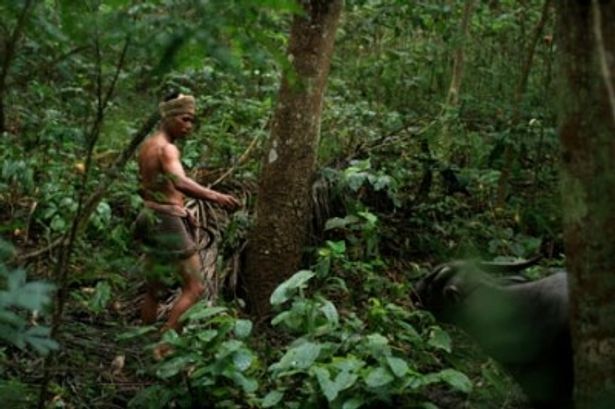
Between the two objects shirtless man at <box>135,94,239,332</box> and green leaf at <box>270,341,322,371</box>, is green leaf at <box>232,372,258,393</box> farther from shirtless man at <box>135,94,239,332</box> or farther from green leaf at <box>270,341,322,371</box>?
shirtless man at <box>135,94,239,332</box>

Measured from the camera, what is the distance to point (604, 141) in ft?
11.9

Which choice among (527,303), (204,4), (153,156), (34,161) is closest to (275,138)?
(153,156)

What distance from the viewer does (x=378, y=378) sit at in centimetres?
494

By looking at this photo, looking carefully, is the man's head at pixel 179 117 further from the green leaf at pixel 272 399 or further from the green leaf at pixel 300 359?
the green leaf at pixel 272 399

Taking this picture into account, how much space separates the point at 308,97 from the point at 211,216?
1.45m

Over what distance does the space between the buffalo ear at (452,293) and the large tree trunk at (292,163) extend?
2.22m

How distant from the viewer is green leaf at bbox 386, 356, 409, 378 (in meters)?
4.96

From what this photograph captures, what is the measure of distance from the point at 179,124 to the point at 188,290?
1.17 m

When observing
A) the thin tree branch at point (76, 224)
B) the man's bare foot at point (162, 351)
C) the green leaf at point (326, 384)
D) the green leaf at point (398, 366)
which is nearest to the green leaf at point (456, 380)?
the green leaf at point (398, 366)

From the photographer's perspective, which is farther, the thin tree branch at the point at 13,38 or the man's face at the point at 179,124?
the man's face at the point at 179,124

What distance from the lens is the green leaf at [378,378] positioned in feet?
16.1

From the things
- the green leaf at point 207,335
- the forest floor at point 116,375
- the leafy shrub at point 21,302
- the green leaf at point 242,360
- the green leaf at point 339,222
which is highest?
the leafy shrub at point 21,302

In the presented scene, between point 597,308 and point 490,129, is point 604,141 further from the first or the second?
point 490,129

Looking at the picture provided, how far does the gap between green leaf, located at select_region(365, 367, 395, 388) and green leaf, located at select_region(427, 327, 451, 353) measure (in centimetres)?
58
